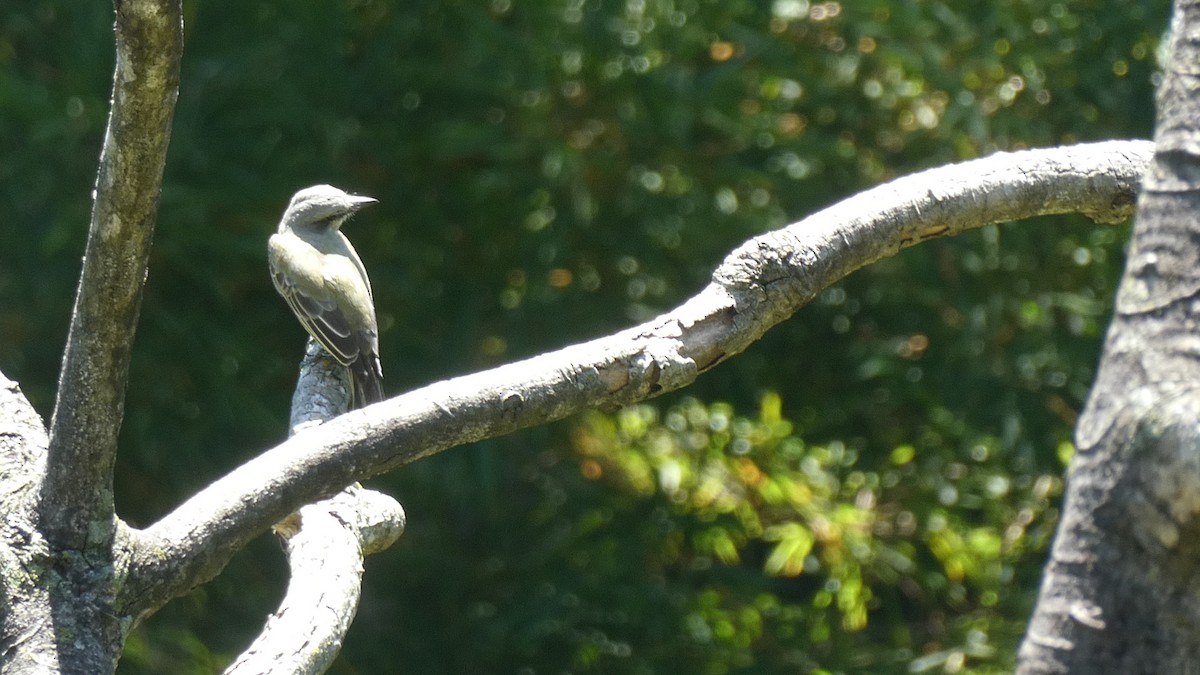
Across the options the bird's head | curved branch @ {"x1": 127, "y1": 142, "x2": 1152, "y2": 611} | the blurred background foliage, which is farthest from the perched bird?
curved branch @ {"x1": 127, "y1": 142, "x2": 1152, "y2": 611}

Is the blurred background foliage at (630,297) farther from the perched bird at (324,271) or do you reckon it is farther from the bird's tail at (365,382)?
the bird's tail at (365,382)

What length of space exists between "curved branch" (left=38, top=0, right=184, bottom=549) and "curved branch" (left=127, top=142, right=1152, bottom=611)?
0.48ft

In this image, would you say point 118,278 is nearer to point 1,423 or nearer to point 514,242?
point 1,423

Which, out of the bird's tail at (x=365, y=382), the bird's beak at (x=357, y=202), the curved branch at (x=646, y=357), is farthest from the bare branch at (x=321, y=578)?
the bird's beak at (x=357, y=202)

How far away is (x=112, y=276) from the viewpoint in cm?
201

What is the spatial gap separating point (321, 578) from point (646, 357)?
688mm

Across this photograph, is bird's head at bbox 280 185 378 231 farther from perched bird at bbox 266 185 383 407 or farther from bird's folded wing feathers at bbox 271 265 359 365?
bird's folded wing feathers at bbox 271 265 359 365

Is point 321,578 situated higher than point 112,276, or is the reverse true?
point 112,276

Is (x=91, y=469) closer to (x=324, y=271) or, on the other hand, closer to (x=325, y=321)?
(x=325, y=321)

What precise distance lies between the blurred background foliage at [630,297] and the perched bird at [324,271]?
25cm

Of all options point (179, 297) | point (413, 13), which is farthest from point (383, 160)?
point (179, 297)

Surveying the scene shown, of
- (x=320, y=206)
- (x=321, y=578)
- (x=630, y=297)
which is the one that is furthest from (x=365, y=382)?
(x=321, y=578)

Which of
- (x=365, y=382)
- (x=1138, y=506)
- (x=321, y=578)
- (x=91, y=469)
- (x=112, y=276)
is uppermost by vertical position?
(x=365, y=382)

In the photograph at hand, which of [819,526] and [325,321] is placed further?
[819,526]
